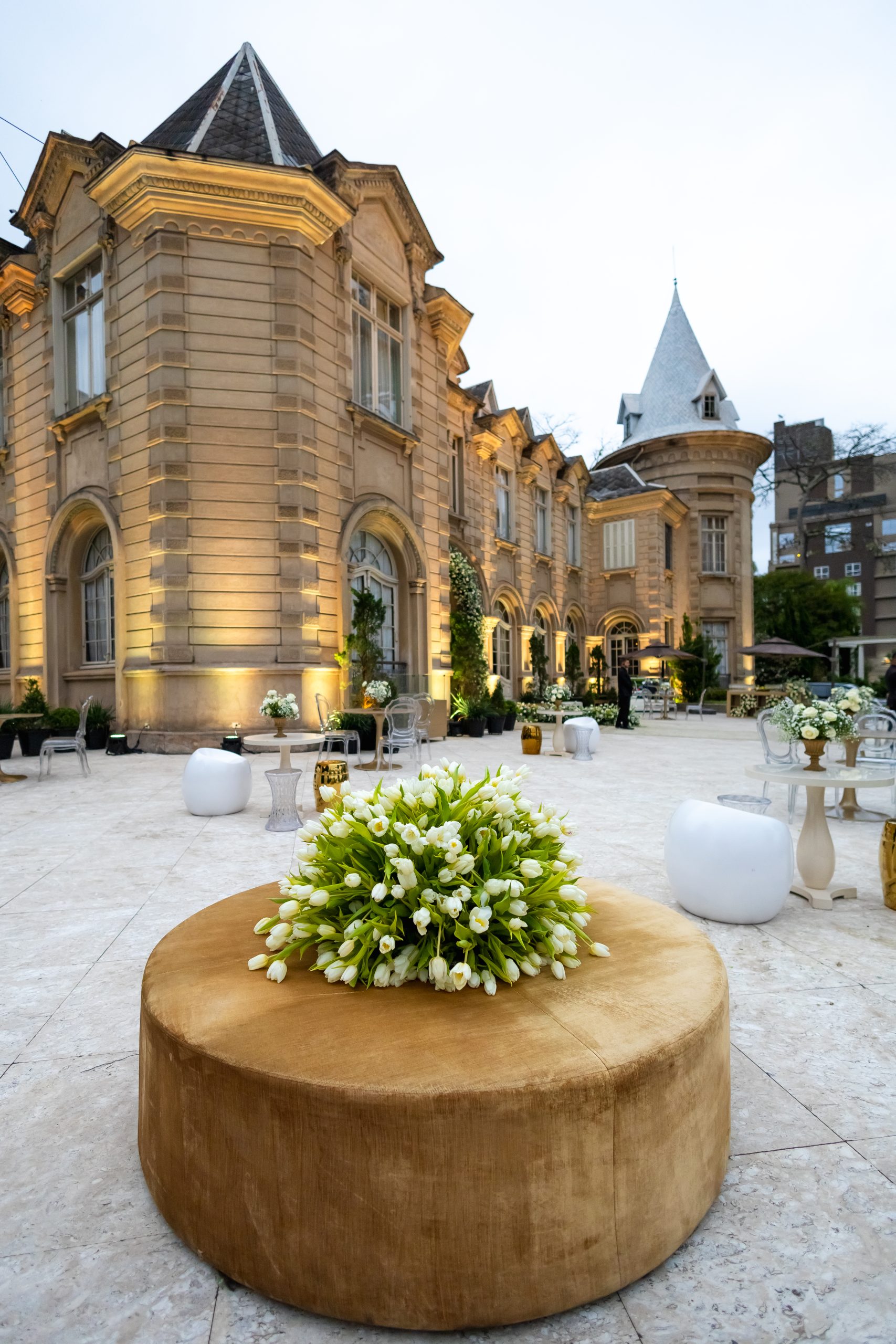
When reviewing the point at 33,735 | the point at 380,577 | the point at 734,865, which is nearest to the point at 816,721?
the point at 734,865

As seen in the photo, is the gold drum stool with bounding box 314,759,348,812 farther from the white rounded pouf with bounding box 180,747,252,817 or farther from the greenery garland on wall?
the greenery garland on wall

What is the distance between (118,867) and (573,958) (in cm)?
378

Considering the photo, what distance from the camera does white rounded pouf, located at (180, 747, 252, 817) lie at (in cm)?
620

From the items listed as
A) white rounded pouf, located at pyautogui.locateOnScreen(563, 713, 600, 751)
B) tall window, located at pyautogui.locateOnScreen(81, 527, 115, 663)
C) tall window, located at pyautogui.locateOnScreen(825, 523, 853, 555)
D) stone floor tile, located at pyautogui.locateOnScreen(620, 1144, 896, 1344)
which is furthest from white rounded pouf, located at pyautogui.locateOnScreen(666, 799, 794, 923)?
tall window, located at pyautogui.locateOnScreen(825, 523, 853, 555)

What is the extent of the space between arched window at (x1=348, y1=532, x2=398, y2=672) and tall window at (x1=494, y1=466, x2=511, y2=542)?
7694 millimetres

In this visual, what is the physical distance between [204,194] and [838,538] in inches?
1876

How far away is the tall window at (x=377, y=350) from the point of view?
43.3ft

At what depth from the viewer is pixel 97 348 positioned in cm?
1280

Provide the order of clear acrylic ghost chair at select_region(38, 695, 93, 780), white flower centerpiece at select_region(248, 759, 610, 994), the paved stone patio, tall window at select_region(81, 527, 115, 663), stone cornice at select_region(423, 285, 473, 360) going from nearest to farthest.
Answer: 1. the paved stone patio
2. white flower centerpiece at select_region(248, 759, 610, 994)
3. clear acrylic ghost chair at select_region(38, 695, 93, 780)
4. tall window at select_region(81, 527, 115, 663)
5. stone cornice at select_region(423, 285, 473, 360)

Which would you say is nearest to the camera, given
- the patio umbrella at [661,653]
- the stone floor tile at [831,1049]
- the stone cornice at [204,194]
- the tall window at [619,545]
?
the stone floor tile at [831,1049]

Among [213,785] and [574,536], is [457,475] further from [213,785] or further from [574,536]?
[213,785]

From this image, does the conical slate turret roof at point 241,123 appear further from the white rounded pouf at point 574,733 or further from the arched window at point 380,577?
the white rounded pouf at point 574,733

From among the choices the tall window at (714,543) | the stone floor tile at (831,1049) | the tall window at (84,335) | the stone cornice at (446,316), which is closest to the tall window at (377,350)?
the stone cornice at (446,316)

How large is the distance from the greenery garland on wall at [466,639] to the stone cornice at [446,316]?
15.8 feet
